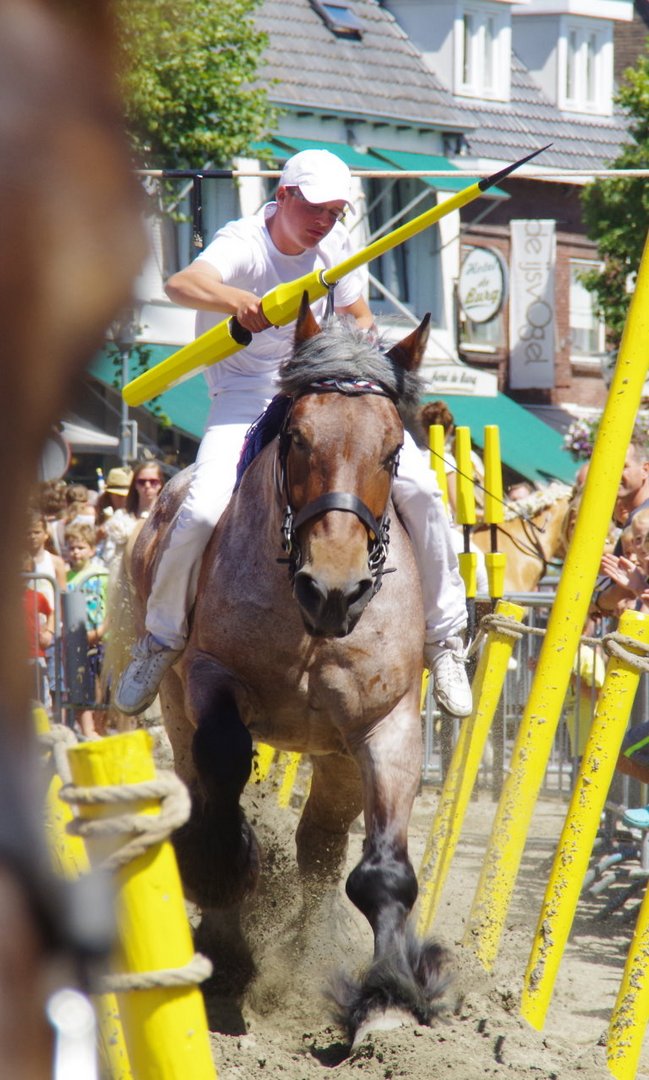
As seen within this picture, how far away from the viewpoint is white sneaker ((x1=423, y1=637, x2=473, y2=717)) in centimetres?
523

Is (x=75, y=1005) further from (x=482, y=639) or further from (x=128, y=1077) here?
(x=482, y=639)

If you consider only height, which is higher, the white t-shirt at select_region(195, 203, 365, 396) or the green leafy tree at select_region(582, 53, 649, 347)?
the green leafy tree at select_region(582, 53, 649, 347)

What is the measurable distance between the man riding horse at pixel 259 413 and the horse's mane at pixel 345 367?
258mm

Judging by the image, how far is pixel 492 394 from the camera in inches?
1093

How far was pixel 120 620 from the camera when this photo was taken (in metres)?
7.18

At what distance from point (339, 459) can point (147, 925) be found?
116 inches

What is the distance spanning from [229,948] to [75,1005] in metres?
4.94

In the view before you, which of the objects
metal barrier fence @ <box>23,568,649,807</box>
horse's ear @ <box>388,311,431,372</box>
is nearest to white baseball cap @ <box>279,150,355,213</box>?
horse's ear @ <box>388,311,431,372</box>

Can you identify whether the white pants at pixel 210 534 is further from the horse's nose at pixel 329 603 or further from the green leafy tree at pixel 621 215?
the green leafy tree at pixel 621 215

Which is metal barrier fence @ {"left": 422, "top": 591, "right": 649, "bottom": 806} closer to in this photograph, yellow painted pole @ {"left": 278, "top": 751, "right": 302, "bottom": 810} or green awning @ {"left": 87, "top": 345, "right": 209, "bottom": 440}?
yellow painted pole @ {"left": 278, "top": 751, "right": 302, "bottom": 810}

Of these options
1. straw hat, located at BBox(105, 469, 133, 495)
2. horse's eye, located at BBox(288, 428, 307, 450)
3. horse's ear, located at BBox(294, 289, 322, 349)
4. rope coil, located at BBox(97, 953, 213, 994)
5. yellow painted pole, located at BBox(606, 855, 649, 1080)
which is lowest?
yellow painted pole, located at BBox(606, 855, 649, 1080)

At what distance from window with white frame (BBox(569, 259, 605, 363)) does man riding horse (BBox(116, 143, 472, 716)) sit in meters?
27.5

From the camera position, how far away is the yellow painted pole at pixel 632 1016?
3920 millimetres

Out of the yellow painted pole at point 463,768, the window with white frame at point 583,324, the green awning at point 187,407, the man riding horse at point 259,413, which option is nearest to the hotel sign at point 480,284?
the window with white frame at point 583,324
